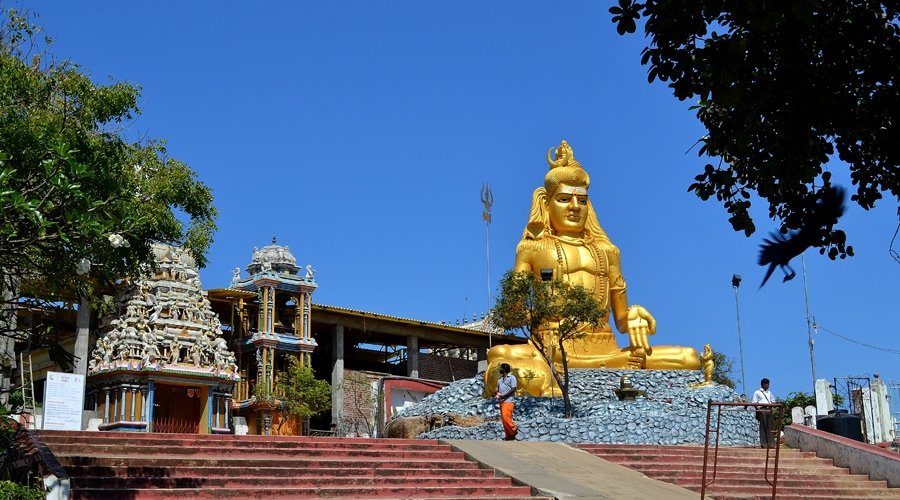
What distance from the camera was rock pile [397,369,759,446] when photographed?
19405 millimetres

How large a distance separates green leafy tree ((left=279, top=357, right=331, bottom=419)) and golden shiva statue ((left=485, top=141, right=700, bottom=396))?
8367 mm

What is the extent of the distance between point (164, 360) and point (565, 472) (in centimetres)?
1513

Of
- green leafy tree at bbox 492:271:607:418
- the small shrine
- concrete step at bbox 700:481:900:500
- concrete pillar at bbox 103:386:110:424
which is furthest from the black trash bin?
concrete pillar at bbox 103:386:110:424

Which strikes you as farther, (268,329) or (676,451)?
(268,329)

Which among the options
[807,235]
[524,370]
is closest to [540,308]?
[524,370]

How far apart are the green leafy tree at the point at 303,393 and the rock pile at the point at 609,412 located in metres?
7.36

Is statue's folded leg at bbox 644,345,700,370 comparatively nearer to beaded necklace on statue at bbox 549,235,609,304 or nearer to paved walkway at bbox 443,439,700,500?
beaded necklace on statue at bbox 549,235,609,304

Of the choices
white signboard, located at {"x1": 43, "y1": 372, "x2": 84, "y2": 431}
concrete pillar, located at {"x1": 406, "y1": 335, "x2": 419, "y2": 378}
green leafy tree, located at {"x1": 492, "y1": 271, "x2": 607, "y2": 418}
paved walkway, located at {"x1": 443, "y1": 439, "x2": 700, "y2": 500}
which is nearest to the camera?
paved walkway, located at {"x1": 443, "y1": 439, "x2": 700, "y2": 500}

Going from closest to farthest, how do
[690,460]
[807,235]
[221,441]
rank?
[807,235], [221,441], [690,460]

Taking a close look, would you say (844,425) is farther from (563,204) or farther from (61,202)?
(61,202)

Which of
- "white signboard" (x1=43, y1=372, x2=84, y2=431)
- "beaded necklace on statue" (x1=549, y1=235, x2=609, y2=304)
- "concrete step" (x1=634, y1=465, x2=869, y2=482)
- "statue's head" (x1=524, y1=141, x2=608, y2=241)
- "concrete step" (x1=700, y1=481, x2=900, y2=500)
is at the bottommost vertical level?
"concrete step" (x1=700, y1=481, x2=900, y2=500)

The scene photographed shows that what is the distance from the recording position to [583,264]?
1032 inches

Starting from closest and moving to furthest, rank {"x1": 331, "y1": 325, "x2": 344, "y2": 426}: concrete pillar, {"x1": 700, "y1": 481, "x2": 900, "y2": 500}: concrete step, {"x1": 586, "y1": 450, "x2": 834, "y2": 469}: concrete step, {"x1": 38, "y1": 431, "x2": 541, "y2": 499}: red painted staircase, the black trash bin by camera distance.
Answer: {"x1": 38, "y1": 431, "x2": 541, "y2": 499}: red painted staircase, {"x1": 700, "y1": 481, "x2": 900, "y2": 500}: concrete step, {"x1": 586, "y1": 450, "x2": 834, "y2": 469}: concrete step, the black trash bin, {"x1": 331, "y1": 325, "x2": 344, "y2": 426}: concrete pillar

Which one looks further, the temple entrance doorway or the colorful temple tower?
the colorful temple tower
